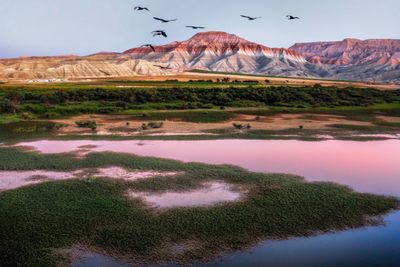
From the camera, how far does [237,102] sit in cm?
5934

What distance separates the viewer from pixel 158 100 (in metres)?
59.5

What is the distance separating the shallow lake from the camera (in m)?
11.8

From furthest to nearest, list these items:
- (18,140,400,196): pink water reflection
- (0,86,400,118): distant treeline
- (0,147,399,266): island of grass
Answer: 1. (0,86,400,118): distant treeline
2. (18,140,400,196): pink water reflection
3. (0,147,399,266): island of grass

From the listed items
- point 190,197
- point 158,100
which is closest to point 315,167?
point 190,197

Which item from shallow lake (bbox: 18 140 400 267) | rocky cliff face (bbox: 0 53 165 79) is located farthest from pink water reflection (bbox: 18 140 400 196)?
rocky cliff face (bbox: 0 53 165 79)

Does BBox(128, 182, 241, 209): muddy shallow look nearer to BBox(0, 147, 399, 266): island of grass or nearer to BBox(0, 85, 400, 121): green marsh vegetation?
BBox(0, 147, 399, 266): island of grass

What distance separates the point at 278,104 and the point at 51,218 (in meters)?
49.4

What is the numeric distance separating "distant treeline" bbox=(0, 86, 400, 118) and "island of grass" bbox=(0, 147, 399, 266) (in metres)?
32.9

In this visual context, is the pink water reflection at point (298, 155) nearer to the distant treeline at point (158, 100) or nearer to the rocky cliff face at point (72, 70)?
the distant treeline at point (158, 100)

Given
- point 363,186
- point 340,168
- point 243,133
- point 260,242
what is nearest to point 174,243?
point 260,242

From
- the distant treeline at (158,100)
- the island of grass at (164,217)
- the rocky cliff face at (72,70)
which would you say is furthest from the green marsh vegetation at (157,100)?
the rocky cliff face at (72,70)

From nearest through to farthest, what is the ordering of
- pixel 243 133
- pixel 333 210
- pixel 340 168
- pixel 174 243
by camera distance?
1. pixel 174 243
2. pixel 333 210
3. pixel 340 168
4. pixel 243 133

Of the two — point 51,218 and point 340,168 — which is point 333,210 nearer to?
point 340,168

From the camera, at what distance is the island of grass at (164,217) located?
40.1 ft
